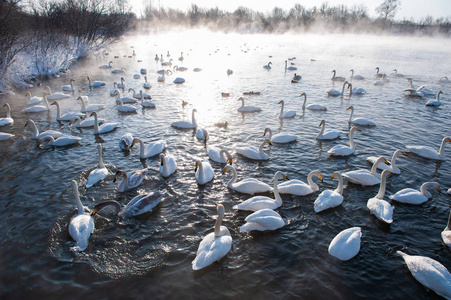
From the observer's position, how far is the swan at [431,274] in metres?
5.02

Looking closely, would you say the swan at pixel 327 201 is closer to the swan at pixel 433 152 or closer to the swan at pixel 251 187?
the swan at pixel 251 187

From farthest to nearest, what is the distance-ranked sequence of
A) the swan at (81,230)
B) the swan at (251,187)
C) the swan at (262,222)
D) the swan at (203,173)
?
the swan at (203,173) → the swan at (251,187) → the swan at (262,222) → the swan at (81,230)

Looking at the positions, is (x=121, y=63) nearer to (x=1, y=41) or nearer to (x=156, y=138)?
(x=1, y=41)

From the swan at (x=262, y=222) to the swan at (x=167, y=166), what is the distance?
11.7 ft

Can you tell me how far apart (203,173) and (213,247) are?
3264 millimetres

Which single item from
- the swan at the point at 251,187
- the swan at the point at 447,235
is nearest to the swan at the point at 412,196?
the swan at the point at 447,235

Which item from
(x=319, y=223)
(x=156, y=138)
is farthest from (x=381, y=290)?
(x=156, y=138)

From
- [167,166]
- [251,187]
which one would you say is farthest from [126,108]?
[251,187]

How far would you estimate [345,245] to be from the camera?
5.91 metres

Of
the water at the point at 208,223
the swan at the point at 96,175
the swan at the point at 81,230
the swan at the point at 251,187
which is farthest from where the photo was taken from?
the swan at the point at 96,175

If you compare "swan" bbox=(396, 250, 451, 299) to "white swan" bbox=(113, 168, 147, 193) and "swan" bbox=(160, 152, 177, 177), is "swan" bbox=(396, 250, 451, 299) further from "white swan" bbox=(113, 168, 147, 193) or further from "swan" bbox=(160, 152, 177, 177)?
"white swan" bbox=(113, 168, 147, 193)

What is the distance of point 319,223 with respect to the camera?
7.01 metres

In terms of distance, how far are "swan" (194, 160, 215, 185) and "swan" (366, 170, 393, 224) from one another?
4634mm

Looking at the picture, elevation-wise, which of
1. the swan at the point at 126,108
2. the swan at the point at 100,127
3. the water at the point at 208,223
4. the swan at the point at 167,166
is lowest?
the water at the point at 208,223
